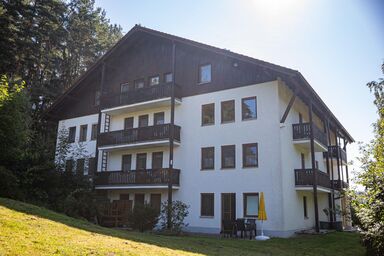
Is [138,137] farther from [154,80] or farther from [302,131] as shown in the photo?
[302,131]

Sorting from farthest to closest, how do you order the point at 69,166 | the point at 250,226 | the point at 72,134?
the point at 72,134 < the point at 69,166 < the point at 250,226

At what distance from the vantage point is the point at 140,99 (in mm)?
25062

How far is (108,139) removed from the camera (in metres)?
25.9

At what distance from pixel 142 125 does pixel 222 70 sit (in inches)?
300

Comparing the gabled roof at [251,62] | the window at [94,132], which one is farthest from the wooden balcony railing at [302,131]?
the window at [94,132]

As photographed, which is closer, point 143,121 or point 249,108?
point 249,108

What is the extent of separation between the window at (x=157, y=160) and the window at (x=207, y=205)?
416cm

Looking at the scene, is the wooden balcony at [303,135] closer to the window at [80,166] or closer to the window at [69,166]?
the window at [80,166]

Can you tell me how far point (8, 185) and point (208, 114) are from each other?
1252 centimetres

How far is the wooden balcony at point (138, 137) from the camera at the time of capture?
23055mm

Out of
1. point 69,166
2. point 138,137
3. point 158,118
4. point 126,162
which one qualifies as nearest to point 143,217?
point 138,137

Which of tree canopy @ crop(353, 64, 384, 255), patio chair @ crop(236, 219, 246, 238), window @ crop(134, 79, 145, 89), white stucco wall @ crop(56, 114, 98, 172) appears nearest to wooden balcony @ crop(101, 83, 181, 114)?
window @ crop(134, 79, 145, 89)

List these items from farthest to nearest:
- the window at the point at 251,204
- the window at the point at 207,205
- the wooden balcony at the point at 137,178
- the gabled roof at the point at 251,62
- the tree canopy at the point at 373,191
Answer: the wooden balcony at the point at 137,178 → the window at the point at 207,205 → the window at the point at 251,204 → the gabled roof at the point at 251,62 → the tree canopy at the point at 373,191

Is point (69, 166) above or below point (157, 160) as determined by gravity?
below
